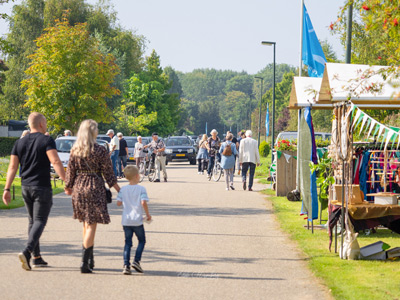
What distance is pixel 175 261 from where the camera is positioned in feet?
28.3

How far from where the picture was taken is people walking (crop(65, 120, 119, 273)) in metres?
7.60

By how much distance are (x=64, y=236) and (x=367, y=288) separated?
547 cm

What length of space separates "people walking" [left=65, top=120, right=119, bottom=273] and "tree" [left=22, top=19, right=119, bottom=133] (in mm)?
28856

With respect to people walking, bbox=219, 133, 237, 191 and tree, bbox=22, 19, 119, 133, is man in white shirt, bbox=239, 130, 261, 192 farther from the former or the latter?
tree, bbox=22, 19, 119, 133

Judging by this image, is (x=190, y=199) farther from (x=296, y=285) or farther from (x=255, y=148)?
(x=296, y=285)

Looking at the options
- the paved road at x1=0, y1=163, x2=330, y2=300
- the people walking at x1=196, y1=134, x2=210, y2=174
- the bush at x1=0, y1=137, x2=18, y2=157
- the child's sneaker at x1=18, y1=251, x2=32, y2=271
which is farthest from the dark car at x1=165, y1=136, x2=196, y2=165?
the child's sneaker at x1=18, y1=251, x2=32, y2=271

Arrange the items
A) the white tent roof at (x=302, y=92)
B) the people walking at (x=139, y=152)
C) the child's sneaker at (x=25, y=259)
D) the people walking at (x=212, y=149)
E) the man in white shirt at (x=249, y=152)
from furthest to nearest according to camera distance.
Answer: the people walking at (x=212, y=149), the people walking at (x=139, y=152), the man in white shirt at (x=249, y=152), the white tent roof at (x=302, y=92), the child's sneaker at (x=25, y=259)

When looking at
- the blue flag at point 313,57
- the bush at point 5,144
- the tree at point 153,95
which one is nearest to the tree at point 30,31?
the bush at point 5,144

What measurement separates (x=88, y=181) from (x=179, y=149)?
32.7 metres

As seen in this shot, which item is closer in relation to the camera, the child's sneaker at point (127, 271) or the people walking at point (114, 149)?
the child's sneaker at point (127, 271)

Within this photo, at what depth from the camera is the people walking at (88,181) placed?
760 centimetres

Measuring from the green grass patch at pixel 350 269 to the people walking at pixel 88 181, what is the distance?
2.63 metres

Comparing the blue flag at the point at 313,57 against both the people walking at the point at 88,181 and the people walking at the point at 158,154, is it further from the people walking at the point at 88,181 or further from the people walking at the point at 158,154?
the people walking at the point at 88,181

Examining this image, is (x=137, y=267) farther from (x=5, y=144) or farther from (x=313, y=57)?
(x=5, y=144)
